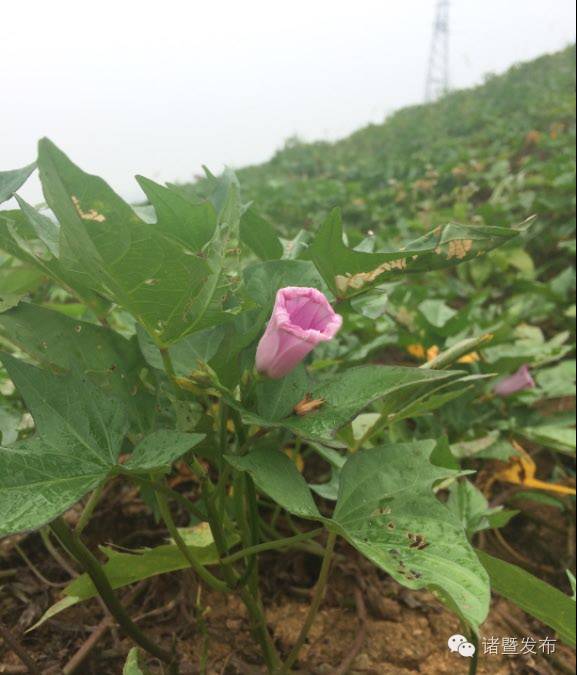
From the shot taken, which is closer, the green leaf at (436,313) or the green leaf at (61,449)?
the green leaf at (61,449)

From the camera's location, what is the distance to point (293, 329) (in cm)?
50

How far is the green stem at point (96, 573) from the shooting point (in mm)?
537

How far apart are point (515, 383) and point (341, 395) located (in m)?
0.73

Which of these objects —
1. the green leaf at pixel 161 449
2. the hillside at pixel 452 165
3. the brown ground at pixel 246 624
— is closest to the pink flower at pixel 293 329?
the green leaf at pixel 161 449

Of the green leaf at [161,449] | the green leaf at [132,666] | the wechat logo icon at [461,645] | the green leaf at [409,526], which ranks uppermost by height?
the green leaf at [161,449]

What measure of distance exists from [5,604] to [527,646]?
0.65 m

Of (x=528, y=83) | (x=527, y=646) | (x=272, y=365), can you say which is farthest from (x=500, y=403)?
(x=528, y=83)

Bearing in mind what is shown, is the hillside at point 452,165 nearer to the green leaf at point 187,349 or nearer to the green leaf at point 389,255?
the green leaf at point 389,255

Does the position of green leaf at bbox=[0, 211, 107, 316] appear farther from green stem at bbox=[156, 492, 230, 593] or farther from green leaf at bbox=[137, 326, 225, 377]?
green stem at bbox=[156, 492, 230, 593]

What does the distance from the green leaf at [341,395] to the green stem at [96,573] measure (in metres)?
0.18

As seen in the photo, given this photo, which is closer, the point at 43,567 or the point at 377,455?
the point at 377,455

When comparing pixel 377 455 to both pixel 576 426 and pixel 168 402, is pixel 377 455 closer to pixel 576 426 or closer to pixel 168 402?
pixel 168 402

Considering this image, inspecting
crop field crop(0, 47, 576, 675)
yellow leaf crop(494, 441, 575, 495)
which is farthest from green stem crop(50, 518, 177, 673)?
yellow leaf crop(494, 441, 575, 495)

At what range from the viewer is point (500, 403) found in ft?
3.93
